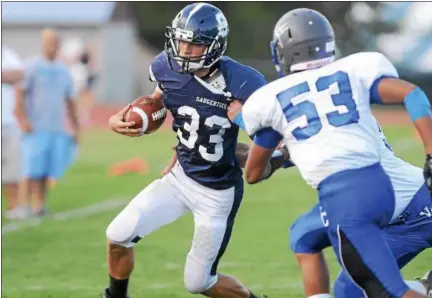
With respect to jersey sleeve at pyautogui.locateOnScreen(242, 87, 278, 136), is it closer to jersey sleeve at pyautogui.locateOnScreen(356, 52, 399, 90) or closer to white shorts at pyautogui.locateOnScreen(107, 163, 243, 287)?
jersey sleeve at pyautogui.locateOnScreen(356, 52, 399, 90)

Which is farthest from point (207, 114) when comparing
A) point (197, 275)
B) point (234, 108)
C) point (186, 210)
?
point (197, 275)

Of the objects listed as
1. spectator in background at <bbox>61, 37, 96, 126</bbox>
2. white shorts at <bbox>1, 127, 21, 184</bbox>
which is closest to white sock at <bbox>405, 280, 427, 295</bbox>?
white shorts at <bbox>1, 127, 21, 184</bbox>

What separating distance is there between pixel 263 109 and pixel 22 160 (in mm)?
6018

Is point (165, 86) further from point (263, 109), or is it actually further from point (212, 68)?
point (263, 109)

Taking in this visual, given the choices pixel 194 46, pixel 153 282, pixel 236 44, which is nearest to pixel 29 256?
pixel 153 282

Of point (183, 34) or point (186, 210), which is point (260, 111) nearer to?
point (183, 34)

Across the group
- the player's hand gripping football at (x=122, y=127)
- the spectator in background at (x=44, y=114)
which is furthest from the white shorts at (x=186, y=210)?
the spectator in background at (x=44, y=114)

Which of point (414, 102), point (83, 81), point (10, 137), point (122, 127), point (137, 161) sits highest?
point (414, 102)

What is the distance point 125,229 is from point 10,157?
4.85 metres

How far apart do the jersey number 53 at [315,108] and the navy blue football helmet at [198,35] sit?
34.8 inches

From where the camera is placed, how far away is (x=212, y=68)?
5039 mm

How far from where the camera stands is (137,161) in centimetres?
1391

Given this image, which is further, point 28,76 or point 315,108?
point 28,76

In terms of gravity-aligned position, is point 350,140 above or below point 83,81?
above
